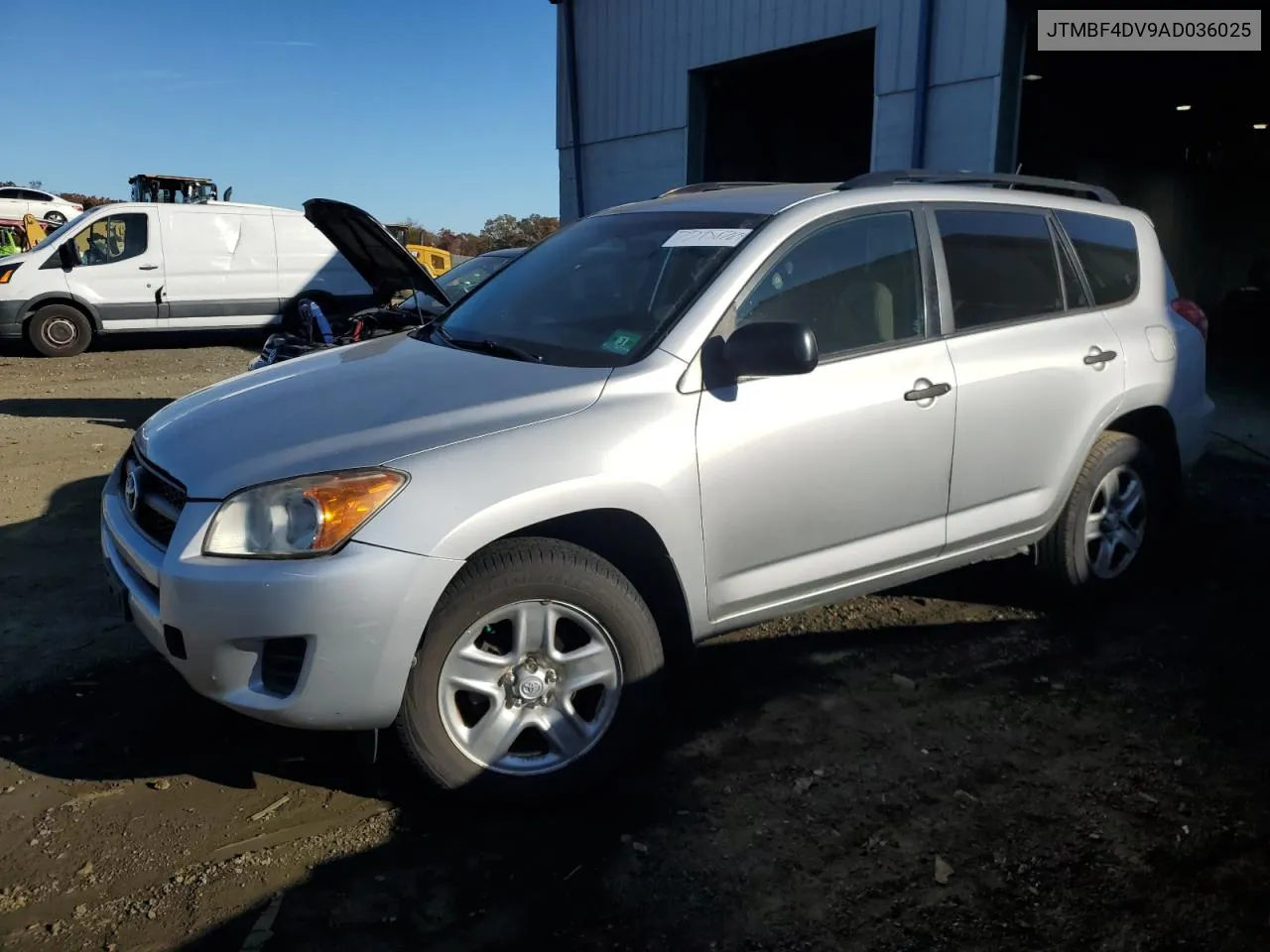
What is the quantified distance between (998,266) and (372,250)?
14.5 ft

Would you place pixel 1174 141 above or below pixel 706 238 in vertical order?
above

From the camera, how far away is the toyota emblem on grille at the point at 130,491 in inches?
120

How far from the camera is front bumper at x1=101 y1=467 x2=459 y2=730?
2514 mm

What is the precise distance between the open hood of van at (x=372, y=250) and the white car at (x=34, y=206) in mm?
22447

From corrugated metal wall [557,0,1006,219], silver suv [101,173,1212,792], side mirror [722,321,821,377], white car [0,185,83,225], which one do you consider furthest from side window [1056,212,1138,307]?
white car [0,185,83,225]

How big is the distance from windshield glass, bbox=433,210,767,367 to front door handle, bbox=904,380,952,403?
0.78 meters

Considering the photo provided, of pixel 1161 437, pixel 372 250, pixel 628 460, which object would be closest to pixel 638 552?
pixel 628 460

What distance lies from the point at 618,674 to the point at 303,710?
34.2 inches

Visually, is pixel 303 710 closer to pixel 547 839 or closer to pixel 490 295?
pixel 547 839

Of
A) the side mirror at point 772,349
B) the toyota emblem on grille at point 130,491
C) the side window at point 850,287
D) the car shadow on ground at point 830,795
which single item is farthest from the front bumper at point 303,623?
the side window at point 850,287

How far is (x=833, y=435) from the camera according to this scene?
3.29m

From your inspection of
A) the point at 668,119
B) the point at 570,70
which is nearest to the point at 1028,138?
the point at 668,119

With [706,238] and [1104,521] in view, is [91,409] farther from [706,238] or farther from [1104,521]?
[1104,521]

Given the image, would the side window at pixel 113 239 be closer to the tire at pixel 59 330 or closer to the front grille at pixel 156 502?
the tire at pixel 59 330
